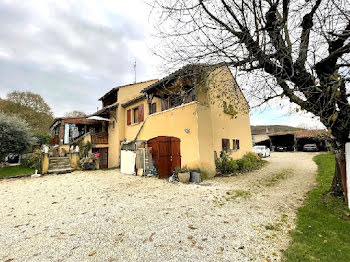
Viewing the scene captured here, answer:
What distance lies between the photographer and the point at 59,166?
15250mm

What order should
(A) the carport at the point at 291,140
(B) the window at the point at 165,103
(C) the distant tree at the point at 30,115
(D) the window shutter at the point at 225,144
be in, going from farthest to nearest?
(A) the carport at the point at 291,140 < (C) the distant tree at the point at 30,115 < (B) the window at the point at 165,103 < (D) the window shutter at the point at 225,144

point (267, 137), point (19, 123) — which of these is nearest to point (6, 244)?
point (19, 123)

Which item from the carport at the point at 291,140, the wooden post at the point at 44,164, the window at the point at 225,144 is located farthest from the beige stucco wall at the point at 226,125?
the carport at the point at 291,140

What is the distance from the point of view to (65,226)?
4312 mm

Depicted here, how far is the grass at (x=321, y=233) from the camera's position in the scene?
9.53 feet

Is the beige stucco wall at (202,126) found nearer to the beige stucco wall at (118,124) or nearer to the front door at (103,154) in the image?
the beige stucco wall at (118,124)

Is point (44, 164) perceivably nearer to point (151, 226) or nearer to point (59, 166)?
point (59, 166)

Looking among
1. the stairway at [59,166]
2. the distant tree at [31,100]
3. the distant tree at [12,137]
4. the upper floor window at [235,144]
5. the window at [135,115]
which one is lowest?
the stairway at [59,166]

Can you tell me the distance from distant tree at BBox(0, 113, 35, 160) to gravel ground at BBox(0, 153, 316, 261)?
1019cm

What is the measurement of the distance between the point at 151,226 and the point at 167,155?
266 inches

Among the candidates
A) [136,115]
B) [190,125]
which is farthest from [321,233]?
[136,115]

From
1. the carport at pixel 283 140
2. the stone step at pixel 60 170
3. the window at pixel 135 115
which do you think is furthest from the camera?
→ the carport at pixel 283 140

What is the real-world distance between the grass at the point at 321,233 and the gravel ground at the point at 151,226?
22 cm

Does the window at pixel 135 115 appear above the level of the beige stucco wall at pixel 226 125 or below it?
above
